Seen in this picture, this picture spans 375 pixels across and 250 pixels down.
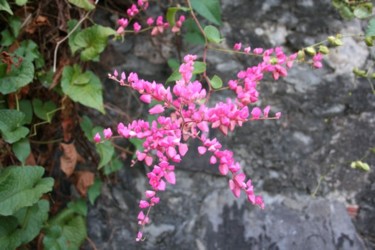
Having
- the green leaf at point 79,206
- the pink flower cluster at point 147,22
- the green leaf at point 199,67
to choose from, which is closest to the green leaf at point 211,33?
the green leaf at point 199,67

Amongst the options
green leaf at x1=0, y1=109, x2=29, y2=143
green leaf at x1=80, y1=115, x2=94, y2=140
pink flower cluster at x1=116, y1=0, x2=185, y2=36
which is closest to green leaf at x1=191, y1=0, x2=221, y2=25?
pink flower cluster at x1=116, y1=0, x2=185, y2=36

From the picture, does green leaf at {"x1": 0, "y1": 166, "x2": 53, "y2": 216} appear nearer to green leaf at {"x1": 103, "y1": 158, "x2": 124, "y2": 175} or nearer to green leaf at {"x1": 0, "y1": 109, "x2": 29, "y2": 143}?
green leaf at {"x1": 0, "y1": 109, "x2": 29, "y2": 143}

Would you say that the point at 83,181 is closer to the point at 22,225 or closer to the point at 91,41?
the point at 22,225

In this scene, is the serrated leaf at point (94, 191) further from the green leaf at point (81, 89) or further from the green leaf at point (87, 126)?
the green leaf at point (81, 89)

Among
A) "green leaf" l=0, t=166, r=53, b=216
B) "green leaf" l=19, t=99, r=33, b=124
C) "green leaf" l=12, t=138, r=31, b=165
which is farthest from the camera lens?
"green leaf" l=19, t=99, r=33, b=124

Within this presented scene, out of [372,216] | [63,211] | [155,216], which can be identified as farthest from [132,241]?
[372,216]

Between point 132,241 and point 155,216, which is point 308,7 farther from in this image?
point 132,241

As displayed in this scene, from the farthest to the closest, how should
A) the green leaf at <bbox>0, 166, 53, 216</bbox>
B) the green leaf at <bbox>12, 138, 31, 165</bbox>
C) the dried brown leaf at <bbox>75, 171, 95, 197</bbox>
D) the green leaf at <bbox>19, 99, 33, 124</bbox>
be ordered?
the dried brown leaf at <bbox>75, 171, 95, 197</bbox>
the green leaf at <bbox>19, 99, 33, 124</bbox>
the green leaf at <bbox>12, 138, 31, 165</bbox>
the green leaf at <bbox>0, 166, 53, 216</bbox>
